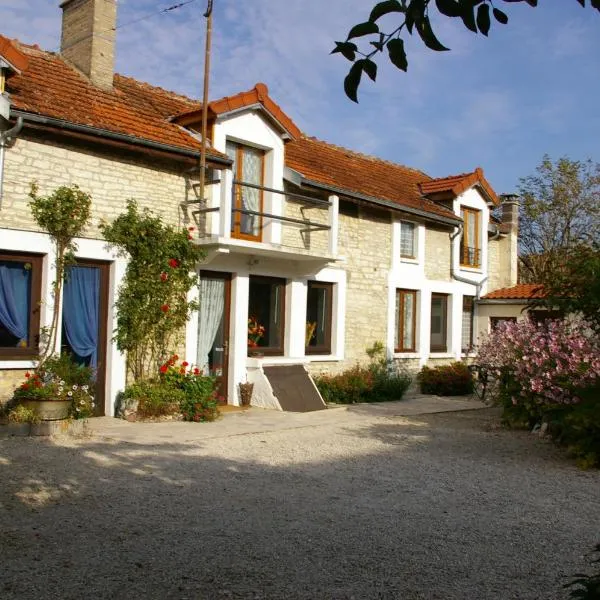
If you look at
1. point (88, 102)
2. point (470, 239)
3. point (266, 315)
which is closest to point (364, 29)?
point (88, 102)

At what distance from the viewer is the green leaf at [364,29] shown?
95.7 inches

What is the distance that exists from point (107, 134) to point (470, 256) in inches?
464

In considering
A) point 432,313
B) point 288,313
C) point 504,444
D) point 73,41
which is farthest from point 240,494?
point 432,313

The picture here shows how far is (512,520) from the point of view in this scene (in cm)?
583

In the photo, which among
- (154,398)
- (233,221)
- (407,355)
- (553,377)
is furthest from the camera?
(407,355)

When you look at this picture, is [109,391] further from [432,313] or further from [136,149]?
[432,313]

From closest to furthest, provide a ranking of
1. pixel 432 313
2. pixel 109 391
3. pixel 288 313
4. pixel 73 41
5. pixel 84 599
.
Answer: pixel 84 599
pixel 109 391
pixel 73 41
pixel 288 313
pixel 432 313

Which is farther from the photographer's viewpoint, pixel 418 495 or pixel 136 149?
pixel 136 149

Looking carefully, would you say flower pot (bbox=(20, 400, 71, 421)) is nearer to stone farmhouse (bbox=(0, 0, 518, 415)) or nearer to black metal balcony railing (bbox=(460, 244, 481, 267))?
stone farmhouse (bbox=(0, 0, 518, 415))

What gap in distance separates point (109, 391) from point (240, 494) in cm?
511

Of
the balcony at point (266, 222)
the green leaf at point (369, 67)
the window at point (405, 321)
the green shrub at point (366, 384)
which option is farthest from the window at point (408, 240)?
the green leaf at point (369, 67)

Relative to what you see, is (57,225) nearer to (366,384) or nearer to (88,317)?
(88,317)

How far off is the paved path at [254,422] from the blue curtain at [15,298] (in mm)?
1689

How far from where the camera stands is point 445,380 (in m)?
16.9
